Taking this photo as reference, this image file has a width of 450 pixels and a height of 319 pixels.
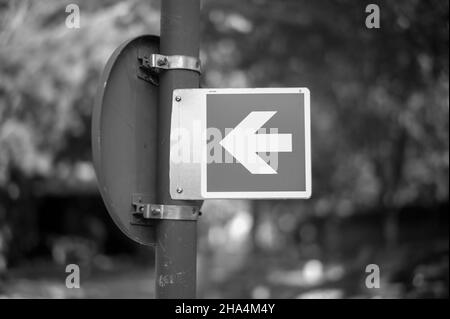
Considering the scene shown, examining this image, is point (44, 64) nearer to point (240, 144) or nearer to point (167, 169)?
point (167, 169)

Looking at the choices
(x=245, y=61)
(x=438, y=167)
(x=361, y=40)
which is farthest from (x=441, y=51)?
(x=245, y=61)

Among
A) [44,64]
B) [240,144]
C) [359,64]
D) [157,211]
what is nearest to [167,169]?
[157,211]

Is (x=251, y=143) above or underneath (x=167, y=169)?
above

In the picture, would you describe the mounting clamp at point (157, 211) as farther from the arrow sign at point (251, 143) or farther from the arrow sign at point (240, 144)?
the arrow sign at point (251, 143)

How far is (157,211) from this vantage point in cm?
244

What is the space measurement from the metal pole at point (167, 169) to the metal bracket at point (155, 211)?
25mm

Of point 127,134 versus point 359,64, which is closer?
point 127,134

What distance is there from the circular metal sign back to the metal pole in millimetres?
53

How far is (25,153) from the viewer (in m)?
9.31

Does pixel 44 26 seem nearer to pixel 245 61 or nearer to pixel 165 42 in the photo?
pixel 245 61

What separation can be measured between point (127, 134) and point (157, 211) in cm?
34

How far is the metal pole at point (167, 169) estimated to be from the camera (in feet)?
7.92

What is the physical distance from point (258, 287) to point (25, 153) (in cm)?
443

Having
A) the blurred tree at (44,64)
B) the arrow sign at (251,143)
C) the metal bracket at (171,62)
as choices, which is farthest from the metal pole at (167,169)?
the blurred tree at (44,64)
